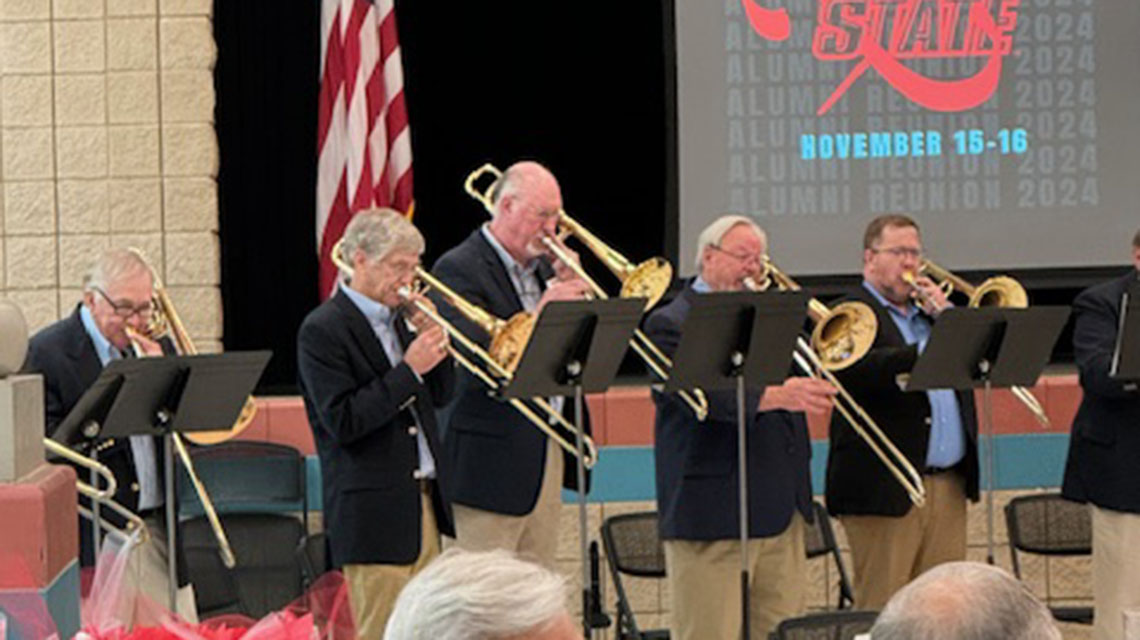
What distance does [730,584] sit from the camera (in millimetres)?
→ 6285

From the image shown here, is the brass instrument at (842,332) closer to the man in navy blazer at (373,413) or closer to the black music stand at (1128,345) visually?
the black music stand at (1128,345)

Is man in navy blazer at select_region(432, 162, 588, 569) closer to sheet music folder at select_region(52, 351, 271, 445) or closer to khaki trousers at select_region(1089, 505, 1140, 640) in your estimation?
sheet music folder at select_region(52, 351, 271, 445)

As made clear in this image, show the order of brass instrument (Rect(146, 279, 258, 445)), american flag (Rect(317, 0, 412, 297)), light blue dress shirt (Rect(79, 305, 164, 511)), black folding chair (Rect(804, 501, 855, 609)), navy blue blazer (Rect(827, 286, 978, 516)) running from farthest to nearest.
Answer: american flag (Rect(317, 0, 412, 297))
black folding chair (Rect(804, 501, 855, 609))
navy blue blazer (Rect(827, 286, 978, 516))
brass instrument (Rect(146, 279, 258, 445))
light blue dress shirt (Rect(79, 305, 164, 511))

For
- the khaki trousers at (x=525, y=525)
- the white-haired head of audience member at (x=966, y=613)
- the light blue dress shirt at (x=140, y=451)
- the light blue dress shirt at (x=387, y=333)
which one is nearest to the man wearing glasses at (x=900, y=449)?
the khaki trousers at (x=525, y=525)

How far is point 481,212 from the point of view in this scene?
8.49 m

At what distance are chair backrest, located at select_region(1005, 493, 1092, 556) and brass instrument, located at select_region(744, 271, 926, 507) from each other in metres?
0.77

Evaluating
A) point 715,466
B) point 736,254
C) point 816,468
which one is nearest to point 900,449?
point 715,466

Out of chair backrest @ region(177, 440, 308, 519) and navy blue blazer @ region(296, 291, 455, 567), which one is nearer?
navy blue blazer @ region(296, 291, 455, 567)

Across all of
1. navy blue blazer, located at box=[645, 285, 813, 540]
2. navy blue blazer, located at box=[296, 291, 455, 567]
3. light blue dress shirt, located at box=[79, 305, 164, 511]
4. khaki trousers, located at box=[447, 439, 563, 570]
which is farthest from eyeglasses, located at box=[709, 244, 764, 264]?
light blue dress shirt, located at box=[79, 305, 164, 511]

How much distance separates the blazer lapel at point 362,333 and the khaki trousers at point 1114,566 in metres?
2.50

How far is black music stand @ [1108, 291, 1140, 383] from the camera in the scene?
247 inches

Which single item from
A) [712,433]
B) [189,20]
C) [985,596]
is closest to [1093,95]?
[712,433]

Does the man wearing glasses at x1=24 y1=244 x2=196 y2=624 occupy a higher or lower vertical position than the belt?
higher

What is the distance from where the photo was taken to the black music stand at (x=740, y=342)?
5.88 m
